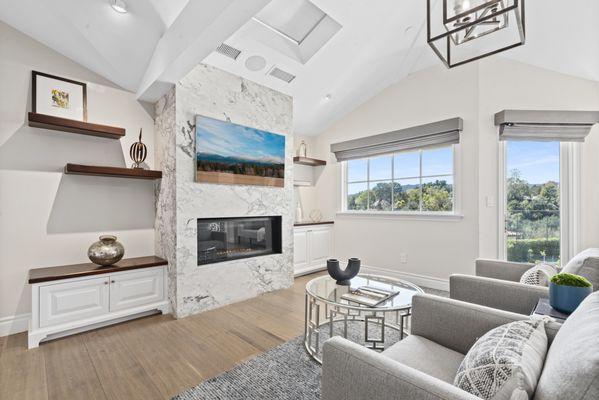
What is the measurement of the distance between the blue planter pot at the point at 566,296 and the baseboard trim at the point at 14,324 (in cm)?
386

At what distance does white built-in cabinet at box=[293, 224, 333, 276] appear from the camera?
4.22 m

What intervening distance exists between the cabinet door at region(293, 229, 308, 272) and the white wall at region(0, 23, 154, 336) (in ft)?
6.60

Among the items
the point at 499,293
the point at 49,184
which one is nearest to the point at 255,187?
the point at 49,184

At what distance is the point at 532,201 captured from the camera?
324cm

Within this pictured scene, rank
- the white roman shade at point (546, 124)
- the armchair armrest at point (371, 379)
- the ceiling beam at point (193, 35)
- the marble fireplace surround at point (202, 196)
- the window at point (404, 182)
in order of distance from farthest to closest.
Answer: the window at point (404, 182) < the white roman shade at point (546, 124) < the marble fireplace surround at point (202, 196) < the ceiling beam at point (193, 35) < the armchair armrest at point (371, 379)

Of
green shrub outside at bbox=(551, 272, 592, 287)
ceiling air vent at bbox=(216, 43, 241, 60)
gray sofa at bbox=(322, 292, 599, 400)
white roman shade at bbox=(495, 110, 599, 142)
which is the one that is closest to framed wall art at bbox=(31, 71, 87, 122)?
ceiling air vent at bbox=(216, 43, 241, 60)

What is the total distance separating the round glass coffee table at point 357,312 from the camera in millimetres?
1796

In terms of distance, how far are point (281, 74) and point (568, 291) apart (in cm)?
320

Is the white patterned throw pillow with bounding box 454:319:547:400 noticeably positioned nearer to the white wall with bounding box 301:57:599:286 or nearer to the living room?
the living room

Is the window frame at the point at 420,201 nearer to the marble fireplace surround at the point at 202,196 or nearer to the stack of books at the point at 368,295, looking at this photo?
the marble fireplace surround at the point at 202,196

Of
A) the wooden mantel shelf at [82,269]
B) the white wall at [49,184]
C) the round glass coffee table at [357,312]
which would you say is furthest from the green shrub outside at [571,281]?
the white wall at [49,184]

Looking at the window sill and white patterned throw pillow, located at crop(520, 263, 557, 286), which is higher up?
the window sill

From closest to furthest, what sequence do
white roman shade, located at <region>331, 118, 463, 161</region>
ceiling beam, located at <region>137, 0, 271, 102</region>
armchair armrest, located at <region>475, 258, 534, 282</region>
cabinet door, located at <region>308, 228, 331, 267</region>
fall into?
ceiling beam, located at <region>137, 0, 271, 102</region>
armchair armrest, located at <region>475, 258, 534, 282</region>
white roman shade, located at <region>331, 118, 463, 161</region>
cabinet door, located at <region>308, 228, 331, 267</region>

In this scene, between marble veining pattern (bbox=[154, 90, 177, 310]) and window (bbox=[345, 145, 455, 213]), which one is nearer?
marble veining pattern (bbox=[154, 90, 177, 310])
